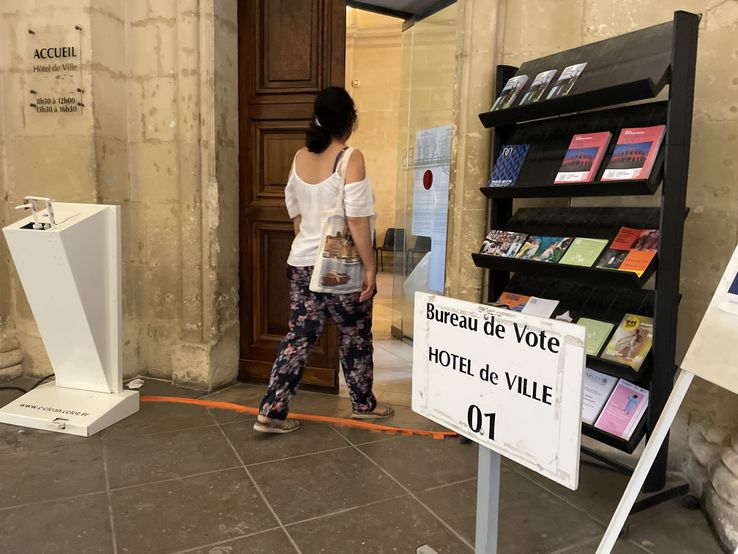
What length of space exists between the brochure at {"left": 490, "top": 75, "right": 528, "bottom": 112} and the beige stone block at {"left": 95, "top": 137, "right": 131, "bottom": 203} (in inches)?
86.6

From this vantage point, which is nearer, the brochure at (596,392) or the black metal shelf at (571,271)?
the black metal shelf at (571,271)

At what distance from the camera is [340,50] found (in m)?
3.25

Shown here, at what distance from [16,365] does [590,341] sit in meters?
3.26

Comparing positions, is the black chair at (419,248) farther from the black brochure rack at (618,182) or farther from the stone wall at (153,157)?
the black brochure rack at (618,182)

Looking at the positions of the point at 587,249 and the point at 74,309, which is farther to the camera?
the point at 74,309

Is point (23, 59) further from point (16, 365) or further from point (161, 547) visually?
point (161, 547)

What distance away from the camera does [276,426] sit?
108 inches

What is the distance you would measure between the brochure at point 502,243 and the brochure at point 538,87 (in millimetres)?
559

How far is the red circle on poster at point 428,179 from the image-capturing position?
4.65 m

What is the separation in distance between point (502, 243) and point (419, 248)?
7.89 feet

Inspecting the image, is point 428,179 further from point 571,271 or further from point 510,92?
point 571,271

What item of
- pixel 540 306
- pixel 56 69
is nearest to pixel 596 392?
pixel 540 306

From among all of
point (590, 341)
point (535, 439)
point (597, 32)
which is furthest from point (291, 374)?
point (597, 32)

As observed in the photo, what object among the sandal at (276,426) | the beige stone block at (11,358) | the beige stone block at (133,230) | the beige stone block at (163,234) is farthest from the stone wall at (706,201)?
the beige stone block at (11,358)
